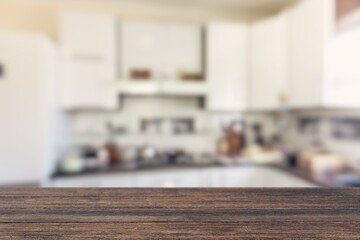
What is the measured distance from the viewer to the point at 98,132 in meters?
2.37

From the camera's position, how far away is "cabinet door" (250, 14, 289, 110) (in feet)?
6.98

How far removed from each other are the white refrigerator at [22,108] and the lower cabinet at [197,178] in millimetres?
317

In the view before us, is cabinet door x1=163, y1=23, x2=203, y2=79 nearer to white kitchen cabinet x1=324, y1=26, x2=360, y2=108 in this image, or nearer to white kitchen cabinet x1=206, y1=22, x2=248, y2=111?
white kitchen cabinet x1=206, y1=22, x2=248, y2=111

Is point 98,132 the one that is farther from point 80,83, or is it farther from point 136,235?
point 136,235

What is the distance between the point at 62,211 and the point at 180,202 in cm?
13

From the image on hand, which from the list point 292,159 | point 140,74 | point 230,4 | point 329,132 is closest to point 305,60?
point 329,132

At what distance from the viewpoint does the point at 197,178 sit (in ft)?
6.72

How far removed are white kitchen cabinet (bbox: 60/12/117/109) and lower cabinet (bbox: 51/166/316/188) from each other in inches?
24.1

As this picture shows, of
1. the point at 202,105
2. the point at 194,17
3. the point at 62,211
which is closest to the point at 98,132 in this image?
the point at 202,105

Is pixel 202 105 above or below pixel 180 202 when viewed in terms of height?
above

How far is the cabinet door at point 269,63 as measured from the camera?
83.7 inches

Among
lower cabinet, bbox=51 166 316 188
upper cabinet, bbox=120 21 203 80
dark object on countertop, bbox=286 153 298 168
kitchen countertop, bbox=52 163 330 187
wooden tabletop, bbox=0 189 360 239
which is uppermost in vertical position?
upper cabinet, bbox=120 21 203 80

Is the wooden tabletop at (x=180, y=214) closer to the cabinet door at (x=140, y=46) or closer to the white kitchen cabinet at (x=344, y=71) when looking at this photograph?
the white kitchen cabinet at (x=344, y=71)

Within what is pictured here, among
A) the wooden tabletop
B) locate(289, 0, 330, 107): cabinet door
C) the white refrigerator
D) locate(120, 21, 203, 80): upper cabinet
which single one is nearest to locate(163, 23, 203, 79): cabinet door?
locate(120, 21, 203, 80): upper cabinet
